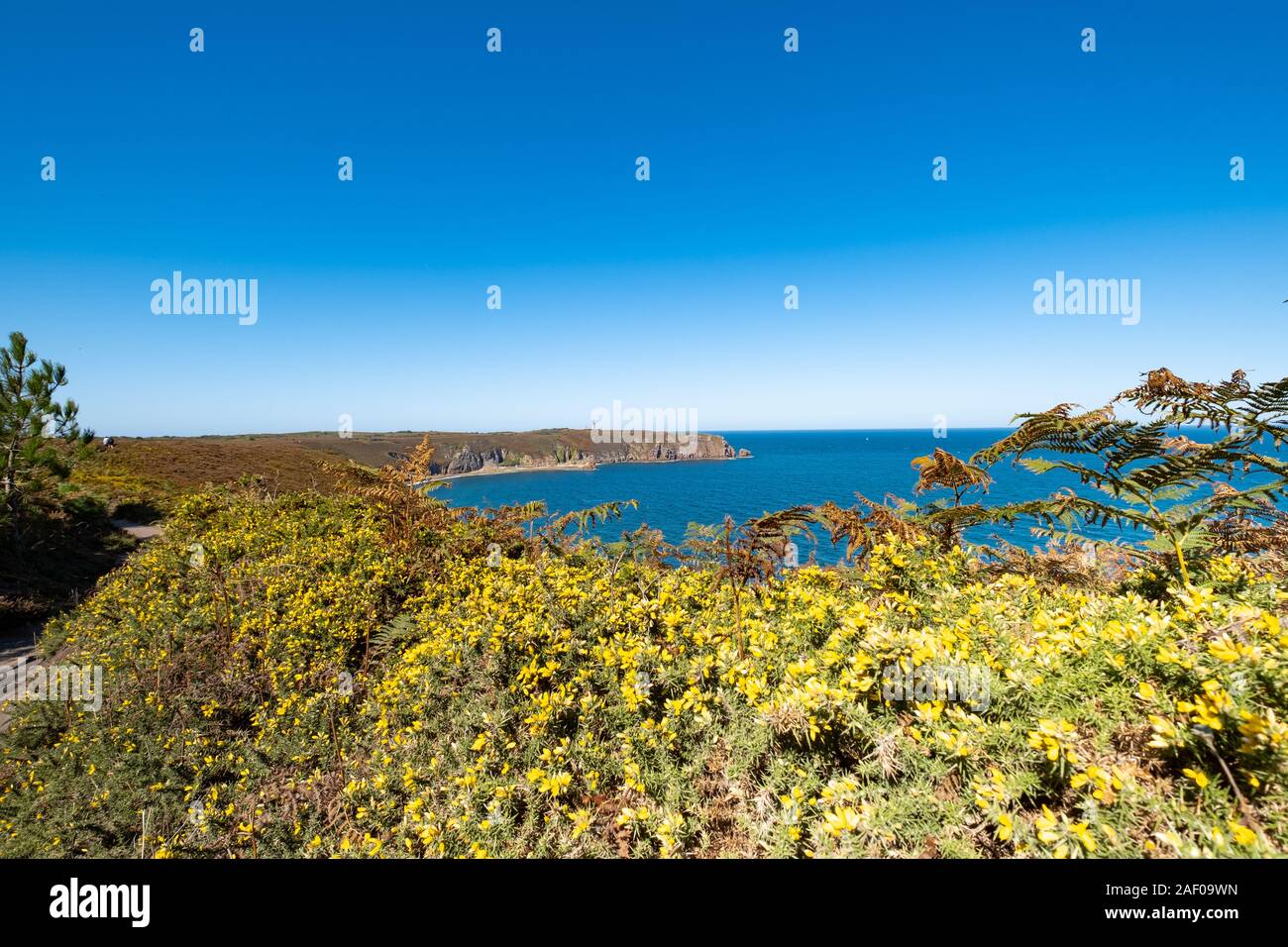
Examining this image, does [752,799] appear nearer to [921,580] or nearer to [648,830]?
[648,830]

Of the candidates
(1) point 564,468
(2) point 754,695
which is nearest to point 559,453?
(1) point 564,468

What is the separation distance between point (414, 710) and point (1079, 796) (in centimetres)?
522

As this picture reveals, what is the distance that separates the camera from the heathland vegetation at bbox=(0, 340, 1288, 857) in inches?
87.0

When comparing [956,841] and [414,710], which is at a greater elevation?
[956,841]

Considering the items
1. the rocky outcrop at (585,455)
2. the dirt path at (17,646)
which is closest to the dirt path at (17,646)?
the dirt path at (17,646)

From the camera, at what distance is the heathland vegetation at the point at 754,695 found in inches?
87.0

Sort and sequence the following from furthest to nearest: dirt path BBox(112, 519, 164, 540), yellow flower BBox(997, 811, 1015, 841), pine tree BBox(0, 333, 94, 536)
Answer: dirt path BBox(112, 519, 164, 540) < pine tree BBox(0, 333, 94, 536) < yellow flower BBox(997, 811, 1015, 841)

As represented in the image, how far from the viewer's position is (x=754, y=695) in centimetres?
320

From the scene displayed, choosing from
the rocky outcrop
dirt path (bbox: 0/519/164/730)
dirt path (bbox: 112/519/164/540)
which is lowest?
dirt path (bbox: 0/519/164/730)

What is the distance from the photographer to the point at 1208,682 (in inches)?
79.1

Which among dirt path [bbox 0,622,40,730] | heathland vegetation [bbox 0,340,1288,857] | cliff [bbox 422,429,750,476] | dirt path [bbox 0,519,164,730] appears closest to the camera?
heathland vegetation [bbox 0,340,1288,857]

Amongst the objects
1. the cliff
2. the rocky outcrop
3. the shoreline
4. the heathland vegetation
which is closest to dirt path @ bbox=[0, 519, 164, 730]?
the heathland vegetation

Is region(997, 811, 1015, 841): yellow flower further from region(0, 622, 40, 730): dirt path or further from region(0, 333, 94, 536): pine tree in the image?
region(0, 333, 94, 536): pine tree

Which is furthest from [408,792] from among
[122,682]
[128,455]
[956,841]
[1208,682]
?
[128,455]
